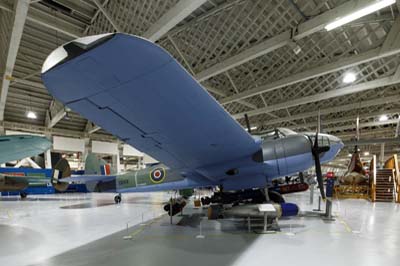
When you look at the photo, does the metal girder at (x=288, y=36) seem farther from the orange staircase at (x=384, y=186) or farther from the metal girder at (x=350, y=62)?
the orange staircase at (x=384, y=186)

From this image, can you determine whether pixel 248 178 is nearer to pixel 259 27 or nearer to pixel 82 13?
pixel 259 27

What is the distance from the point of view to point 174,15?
6770mm

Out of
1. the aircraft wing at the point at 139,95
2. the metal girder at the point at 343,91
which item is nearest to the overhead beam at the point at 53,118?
the metal girder at the point at 343,91

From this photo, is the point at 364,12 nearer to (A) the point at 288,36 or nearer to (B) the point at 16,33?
(A) the point at 288,36

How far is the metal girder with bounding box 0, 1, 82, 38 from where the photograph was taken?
891 cm

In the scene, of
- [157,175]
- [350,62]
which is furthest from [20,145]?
[350,62]

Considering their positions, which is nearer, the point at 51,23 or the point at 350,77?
the point at 51,23

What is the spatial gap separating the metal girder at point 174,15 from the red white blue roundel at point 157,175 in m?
4.90

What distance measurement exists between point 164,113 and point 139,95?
1.63 feet

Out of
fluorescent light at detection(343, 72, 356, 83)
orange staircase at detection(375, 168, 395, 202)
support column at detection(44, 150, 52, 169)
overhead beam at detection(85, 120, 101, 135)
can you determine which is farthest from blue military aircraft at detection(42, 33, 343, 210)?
support column at detection(44, 150, 52, 169)

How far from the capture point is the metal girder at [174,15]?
20.7 feet

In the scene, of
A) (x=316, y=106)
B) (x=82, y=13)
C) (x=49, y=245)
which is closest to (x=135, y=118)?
(x=49, y=245)

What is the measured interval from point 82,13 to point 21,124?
1609cm

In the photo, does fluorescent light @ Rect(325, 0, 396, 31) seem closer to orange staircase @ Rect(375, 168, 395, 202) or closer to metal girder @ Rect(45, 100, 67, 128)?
orange staircase @ Rect(375, 168, 395, 202)
